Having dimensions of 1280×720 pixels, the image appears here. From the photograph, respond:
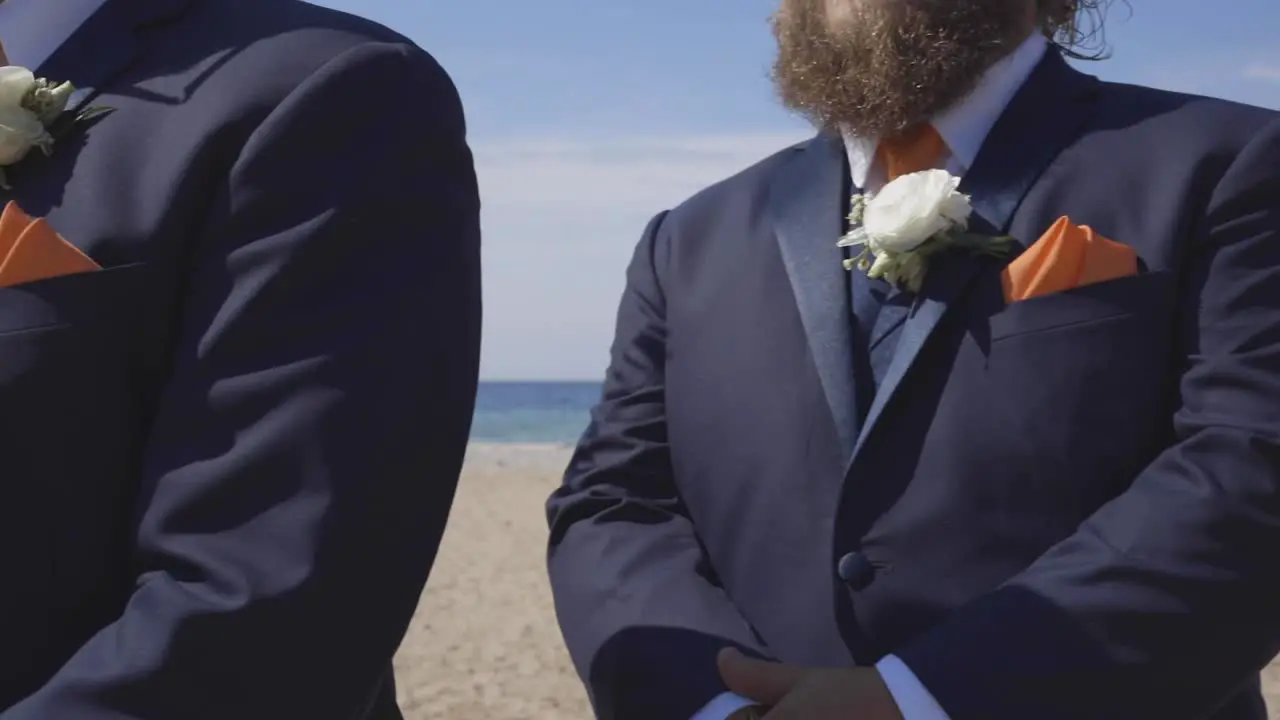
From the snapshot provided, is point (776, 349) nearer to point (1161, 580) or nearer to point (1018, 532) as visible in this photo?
point (1018, 532)

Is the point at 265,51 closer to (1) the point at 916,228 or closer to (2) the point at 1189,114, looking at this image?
(1) the point at 916,228

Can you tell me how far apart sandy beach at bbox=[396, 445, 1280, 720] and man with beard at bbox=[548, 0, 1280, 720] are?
16.9 ft

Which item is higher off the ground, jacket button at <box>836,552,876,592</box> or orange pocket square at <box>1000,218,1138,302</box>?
orange pocket square at <box>1000,218,1138,302</box>

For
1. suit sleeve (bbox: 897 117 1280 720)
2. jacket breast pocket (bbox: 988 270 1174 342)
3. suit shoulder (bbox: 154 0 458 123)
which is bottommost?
suit sleeve (bbox: 897 117 1280 720)

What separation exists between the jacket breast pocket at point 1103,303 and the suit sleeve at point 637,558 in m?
0.68

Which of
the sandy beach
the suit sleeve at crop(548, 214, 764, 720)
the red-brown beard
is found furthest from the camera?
the sandy beach

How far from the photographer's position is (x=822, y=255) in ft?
8.84

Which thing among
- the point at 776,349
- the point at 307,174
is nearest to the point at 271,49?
the point at 307,174

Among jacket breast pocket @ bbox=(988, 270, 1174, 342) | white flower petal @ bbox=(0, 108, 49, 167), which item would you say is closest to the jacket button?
jacket breast pocket @ bbox=(988, 270, 1174, 342)

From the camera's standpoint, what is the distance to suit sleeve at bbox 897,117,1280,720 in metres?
2.22

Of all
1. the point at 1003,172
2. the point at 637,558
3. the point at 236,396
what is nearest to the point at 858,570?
the point at 637,558

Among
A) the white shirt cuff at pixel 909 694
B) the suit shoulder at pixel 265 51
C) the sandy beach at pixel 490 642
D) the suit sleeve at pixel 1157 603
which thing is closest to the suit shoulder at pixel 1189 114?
the suit sleeve at pixel 1157 603

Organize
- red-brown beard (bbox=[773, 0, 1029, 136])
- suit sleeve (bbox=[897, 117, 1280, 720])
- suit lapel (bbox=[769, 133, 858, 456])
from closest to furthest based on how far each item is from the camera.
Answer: suit sleeve (bbox=[897, 117, 1280, 720]) → suit lapel (bbox=[769, 133, 858, 456]) → red-brown beard (bbox=[773, 0, 1029, 136])

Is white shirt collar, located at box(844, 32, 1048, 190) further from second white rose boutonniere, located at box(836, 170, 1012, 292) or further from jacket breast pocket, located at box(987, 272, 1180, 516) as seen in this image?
jacket breast pocket, located at box(987, 272, 1180, 516)
